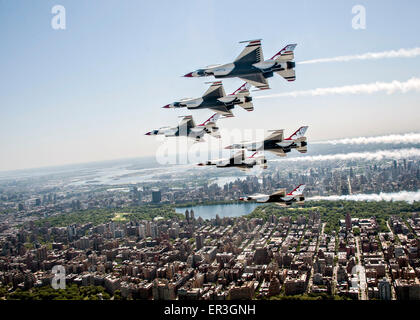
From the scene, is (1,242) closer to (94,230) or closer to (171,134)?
(94,230)

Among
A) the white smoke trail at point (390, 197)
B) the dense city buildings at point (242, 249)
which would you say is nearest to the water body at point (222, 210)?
the dense city buildings at point (242, 249)

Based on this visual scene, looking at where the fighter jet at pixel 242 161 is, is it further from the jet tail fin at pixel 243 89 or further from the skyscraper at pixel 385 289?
the skyscraper at pixel 385 289

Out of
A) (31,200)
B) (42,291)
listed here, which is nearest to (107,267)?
(42,291)

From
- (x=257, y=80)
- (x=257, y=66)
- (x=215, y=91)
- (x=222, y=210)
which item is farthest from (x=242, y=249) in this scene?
(x=257, y=66)

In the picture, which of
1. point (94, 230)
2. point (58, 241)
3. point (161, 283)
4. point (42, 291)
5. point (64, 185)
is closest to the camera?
point (161, 283)

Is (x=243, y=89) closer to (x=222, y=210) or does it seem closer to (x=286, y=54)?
(x=286, y=54)

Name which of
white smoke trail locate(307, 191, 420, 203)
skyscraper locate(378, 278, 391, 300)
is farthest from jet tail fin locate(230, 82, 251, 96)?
white smoke trail locate(307, 191, 420, 203)
